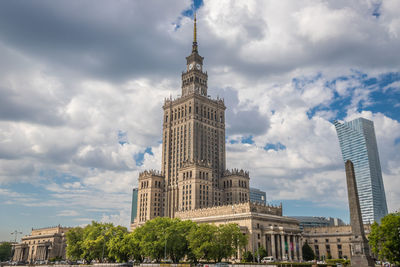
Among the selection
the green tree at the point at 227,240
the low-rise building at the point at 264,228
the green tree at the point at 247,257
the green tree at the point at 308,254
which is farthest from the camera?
the green tree at the point at 308,254

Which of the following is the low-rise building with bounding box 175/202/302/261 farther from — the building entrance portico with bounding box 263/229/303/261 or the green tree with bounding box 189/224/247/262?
the green tree with bounding box 189/224/247/262

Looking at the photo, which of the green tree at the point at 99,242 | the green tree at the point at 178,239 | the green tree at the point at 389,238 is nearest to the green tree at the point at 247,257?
the green tree at the point at 178,239

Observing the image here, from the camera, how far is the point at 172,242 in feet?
359

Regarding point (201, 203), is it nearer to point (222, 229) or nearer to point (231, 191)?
point (231, 191)

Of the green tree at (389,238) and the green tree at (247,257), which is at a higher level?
the green tree at (389,238)

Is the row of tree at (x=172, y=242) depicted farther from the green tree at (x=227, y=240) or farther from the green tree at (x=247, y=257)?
the green tree at (x=247, y=257)

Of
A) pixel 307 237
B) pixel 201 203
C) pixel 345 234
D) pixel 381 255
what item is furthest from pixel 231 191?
pixel 381 255

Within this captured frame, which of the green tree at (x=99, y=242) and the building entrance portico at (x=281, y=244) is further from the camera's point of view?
the building entrance portico at (x=281, y=244)

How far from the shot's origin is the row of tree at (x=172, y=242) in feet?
345

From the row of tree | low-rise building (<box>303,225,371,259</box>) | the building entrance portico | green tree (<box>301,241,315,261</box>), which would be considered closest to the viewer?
the row of tree

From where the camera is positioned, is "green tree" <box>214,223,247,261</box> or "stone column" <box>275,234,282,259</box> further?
"stone column" <box>275,234,282,259</box>

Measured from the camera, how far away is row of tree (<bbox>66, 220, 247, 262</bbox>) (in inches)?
4136

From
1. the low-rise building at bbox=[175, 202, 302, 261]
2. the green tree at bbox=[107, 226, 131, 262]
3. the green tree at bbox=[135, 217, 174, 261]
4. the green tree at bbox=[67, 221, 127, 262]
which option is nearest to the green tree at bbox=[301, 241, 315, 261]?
the low-rise building at bbox=[175, 202, 302, 261]

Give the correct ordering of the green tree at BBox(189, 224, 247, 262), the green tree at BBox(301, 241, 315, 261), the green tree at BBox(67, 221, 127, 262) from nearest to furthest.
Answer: the green tree at BBox(189, 224, 247, 262) → the green tree at BBox(67, 221, 127, 262) → the green tree at BBox(301, 241, 315, 261)
